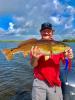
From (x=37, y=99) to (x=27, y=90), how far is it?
392 cm

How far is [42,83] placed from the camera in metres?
5.44

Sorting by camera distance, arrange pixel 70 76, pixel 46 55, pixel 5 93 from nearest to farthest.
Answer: pixel 46 55, pixel 70 76, pixel 5 93

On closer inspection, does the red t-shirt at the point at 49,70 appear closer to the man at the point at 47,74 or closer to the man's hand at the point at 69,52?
the man at the point at 47,74

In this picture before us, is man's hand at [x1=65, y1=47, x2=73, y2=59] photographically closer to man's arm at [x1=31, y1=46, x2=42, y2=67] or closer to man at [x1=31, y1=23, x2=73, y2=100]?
man at [x1=31, y1=23, x2=73, y2=100]

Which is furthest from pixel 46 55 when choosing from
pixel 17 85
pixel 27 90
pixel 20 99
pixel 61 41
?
pixel 17 85

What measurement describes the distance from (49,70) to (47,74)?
3.4 inches

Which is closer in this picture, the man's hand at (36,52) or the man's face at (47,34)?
the man's hand at (36,52)

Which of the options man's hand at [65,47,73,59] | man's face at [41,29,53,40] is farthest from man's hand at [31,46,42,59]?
man's hand at [65,47,73,59]

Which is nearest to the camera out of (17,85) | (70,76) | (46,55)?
(46,55)

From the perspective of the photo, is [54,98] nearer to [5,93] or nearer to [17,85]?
[5,93]

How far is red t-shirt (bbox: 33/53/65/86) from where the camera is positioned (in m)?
5.39

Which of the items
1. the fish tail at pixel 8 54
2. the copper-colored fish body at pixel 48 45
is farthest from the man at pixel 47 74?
the fish tail at pixel 8 54

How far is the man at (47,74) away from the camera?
5395 millimetres

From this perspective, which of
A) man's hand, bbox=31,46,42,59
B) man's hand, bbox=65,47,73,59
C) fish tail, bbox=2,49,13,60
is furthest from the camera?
fish tail, bbox=2,49,13,60
